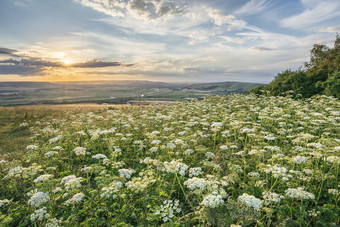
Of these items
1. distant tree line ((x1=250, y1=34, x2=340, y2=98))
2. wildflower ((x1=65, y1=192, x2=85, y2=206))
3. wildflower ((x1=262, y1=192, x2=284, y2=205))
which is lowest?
wildflower ((x1=65, y1=192, x2=85, y2=206))

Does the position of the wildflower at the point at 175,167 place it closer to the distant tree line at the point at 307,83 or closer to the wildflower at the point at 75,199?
the wildflower at the point at 75,199

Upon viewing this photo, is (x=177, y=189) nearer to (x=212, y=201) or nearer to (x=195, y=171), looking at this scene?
(x=195, y=171)

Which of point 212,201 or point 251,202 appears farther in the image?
point 251,202

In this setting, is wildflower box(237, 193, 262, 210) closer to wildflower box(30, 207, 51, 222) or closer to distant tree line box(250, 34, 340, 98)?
wildflower box(30, 207, 51, 222)

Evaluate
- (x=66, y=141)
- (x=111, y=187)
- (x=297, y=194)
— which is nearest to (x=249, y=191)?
(x=297, y=194)

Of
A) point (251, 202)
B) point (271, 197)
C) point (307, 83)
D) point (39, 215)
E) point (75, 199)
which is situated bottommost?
point (39, 215)

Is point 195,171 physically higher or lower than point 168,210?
higher

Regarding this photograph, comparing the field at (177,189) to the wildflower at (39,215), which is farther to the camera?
the wildflower at (39,215)

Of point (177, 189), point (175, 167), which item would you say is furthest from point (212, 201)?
point (177, 189)

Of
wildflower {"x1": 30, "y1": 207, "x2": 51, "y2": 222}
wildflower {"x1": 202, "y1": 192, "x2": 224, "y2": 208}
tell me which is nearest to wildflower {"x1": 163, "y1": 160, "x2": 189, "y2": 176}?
wildflower {"x1": 202, "y1": 192, "x2": 224, "y2": 208}

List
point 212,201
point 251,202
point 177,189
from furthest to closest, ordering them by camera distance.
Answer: point 177,189 < point 251,202 < point 212,201

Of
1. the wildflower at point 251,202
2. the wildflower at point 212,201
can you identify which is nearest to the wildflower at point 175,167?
the wildflower at point 212,201

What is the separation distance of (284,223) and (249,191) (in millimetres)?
1915

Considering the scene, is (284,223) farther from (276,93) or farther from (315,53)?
(315,53)
